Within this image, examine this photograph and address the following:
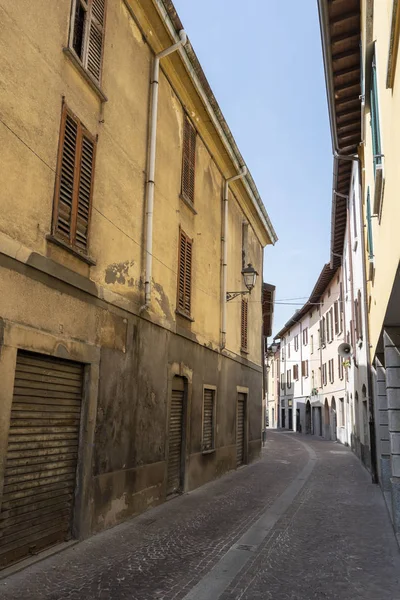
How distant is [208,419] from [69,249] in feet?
24.5

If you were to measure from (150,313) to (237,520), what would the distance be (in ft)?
12.3

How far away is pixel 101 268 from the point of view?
7727 mm

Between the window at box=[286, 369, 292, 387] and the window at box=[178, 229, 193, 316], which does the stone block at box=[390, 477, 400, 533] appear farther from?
the window at box=[286, 369, 292, 387]

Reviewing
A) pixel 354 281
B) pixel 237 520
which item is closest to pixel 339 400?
pixel 354 281

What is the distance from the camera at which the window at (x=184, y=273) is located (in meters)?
11.2

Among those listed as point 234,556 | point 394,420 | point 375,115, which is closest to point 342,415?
point 394,420

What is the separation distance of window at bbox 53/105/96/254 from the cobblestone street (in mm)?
3892

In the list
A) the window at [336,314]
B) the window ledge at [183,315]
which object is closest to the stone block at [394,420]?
the window ledge at [183,315]

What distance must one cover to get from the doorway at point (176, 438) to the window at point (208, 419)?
1.49 m

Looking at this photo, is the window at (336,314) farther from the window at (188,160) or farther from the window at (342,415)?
the window at (188,160)

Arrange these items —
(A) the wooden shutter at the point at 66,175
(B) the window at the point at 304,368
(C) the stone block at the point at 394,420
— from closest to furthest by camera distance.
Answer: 1. (A) the wooden shutter at the point at 66,175
2. (C) the stone block at the point at 394,420
3. (B) the window at the point at 304,368

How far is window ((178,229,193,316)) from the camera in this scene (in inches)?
441

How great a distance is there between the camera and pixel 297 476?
47.0 feet

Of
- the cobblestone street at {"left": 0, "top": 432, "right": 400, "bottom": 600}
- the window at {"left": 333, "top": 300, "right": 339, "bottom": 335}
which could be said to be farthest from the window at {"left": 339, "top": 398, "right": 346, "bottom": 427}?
the cobblestone street at {"left": 0, "top": 432, "right": 400, "bottom": 600}
